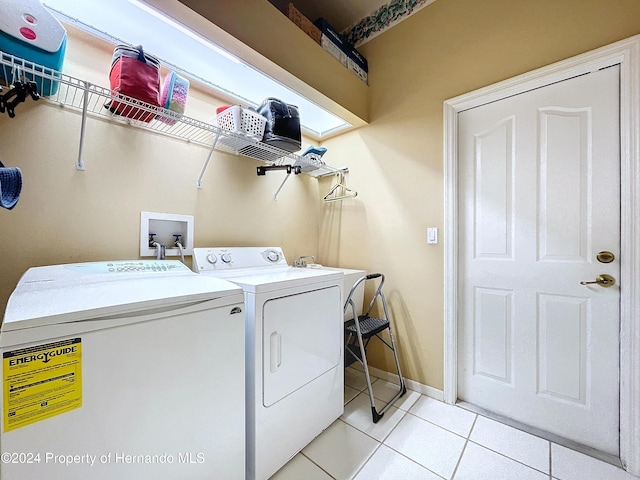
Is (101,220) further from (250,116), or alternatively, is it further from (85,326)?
(250,116)

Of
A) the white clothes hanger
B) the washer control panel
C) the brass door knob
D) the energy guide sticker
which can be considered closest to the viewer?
the energy guide sticker

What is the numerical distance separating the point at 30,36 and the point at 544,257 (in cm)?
261

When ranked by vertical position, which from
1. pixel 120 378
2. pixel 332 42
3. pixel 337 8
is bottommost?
pixel 120 378

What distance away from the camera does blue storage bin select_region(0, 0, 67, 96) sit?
2.96 feet

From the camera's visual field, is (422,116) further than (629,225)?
Yes

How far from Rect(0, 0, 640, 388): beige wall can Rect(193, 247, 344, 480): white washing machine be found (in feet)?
1.53

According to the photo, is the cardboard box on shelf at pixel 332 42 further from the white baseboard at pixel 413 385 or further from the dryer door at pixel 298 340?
the white baseboard at pixel 413 385

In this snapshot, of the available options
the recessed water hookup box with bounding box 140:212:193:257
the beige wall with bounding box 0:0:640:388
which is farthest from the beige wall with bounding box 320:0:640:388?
the recessed water hookup box with bounding box 140:212:193:257

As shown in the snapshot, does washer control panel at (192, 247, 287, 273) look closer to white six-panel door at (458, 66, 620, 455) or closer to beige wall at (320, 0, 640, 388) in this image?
beige wall at (320, 0, 640, 388)

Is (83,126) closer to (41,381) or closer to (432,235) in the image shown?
(41,381)

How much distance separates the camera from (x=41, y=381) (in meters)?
0.64

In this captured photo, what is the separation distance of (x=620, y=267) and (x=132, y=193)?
2620 mm

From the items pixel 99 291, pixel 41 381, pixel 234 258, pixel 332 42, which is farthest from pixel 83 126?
pixel 332 42

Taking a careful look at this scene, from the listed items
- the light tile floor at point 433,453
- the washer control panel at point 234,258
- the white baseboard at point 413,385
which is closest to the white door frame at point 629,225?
the light tile floor at point 433,453
